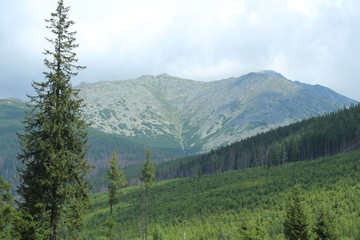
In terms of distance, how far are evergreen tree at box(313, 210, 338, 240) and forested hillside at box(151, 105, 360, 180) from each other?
87977 millimetres

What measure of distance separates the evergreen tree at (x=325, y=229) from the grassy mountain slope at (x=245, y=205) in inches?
469

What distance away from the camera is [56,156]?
1848cm

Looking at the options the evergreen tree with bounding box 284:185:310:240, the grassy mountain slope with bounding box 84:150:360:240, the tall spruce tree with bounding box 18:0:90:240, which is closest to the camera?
the tall spruce tree with bounding box 18:0:90:240

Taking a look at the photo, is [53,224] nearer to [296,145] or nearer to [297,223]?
[297,223]

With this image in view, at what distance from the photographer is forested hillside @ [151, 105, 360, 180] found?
414 feet

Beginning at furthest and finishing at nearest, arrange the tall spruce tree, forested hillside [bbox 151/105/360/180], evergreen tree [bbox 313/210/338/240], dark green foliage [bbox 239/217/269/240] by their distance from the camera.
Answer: forested hillside [bbox 151/105/360/180]
evergreen tree [bbox 313/210/338/240]
dark green foliage [bbox 239/217/269/240]
the tall spruce tree

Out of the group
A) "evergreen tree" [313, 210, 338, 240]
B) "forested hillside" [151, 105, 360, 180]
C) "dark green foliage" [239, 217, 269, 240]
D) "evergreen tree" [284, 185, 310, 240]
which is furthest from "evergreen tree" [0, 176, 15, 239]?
"forested hillside" [151, 105, 360, 180]

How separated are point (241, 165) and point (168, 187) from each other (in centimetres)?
4442

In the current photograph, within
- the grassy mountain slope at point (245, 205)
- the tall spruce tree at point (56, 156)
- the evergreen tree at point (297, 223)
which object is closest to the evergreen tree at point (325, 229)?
the evergreen tree at point (297, 223)

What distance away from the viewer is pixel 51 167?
18031 millimetres

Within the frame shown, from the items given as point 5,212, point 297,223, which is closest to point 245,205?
point 297,223

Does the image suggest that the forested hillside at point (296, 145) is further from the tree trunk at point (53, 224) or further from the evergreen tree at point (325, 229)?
the tree trunk at point (53, 224)

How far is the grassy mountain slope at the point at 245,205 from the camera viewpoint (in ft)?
189

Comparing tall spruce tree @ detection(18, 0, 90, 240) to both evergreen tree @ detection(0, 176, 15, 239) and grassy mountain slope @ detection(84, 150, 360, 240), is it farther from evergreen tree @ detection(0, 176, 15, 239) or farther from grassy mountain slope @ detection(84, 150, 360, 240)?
grassy mountain slope @ detection(84, 150, 360, 240)
